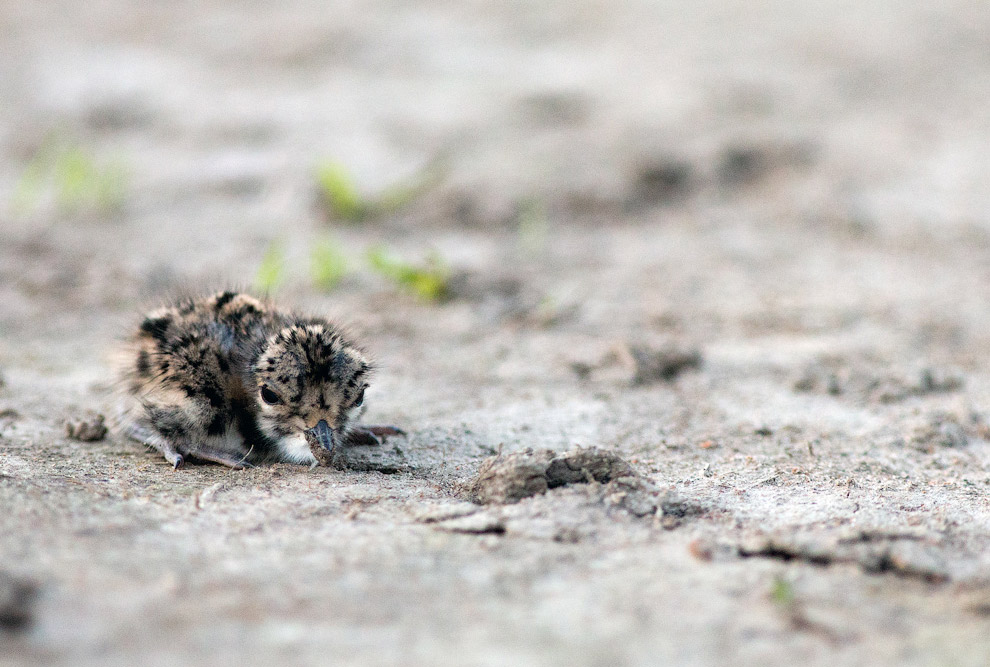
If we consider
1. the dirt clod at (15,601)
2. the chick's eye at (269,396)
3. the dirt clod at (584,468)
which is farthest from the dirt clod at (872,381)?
the dirt clod at (15,601)

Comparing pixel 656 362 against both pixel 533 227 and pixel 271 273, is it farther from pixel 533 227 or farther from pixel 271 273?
pixel 271 273

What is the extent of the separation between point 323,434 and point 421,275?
74.0 inches

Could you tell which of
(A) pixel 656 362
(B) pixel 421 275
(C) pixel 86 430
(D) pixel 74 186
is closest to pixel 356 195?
(B) pixel 421 275

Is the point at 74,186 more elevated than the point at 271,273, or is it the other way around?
the point at 74,186

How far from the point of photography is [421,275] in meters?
4.99

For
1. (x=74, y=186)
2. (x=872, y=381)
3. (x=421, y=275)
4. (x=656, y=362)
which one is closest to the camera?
(x=872, y=381)

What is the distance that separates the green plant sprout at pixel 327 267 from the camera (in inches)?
204

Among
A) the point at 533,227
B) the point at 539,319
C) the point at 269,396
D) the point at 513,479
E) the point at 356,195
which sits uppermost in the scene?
the point at 356,195

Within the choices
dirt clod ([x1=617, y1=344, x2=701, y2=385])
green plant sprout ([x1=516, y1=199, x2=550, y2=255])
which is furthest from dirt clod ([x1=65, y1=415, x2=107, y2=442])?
green plant sprout ([x1=516, y1=199, x2=550, y2=255])

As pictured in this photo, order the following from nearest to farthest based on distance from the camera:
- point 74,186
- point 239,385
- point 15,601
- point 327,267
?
point 15,601 < point 239,385 < point 327,267 < point 74,186

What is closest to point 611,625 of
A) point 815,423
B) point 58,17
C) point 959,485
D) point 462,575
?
point 462,575

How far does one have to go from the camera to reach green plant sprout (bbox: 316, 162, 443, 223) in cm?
592

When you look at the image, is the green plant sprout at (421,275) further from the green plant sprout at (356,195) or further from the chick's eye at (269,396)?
the chick's eye at (269,396)

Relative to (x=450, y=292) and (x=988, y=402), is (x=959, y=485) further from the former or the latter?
(x=450, y=292)
